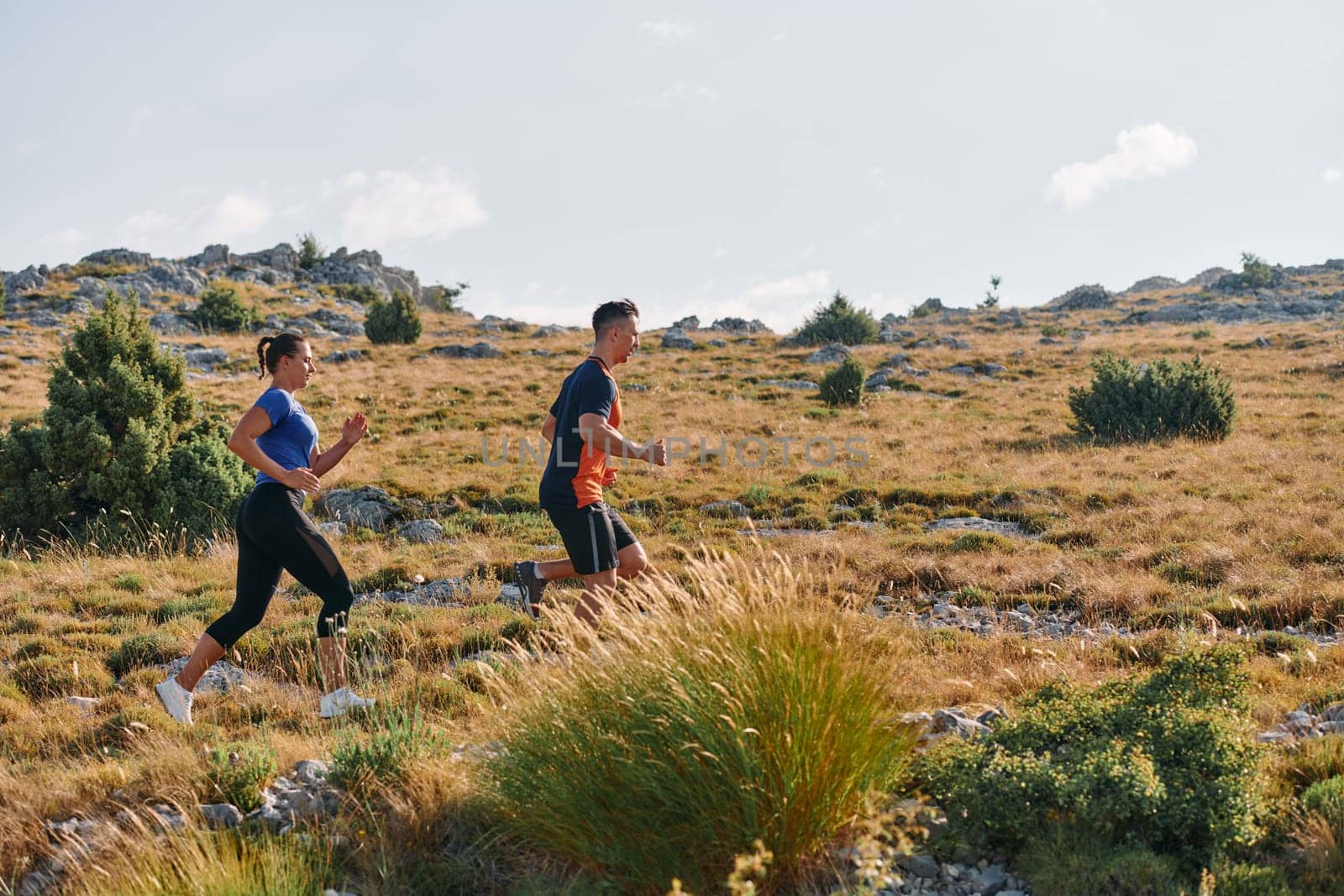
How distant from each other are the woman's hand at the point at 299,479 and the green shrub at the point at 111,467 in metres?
6.67

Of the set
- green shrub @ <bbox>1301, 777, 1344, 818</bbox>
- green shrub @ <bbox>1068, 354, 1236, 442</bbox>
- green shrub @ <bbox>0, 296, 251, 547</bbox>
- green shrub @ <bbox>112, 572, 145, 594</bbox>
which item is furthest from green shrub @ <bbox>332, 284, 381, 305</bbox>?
green shrub @ <bbox>1301, 777, 1344, 818</bbox>

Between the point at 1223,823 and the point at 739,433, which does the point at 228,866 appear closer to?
the point at 1223,823

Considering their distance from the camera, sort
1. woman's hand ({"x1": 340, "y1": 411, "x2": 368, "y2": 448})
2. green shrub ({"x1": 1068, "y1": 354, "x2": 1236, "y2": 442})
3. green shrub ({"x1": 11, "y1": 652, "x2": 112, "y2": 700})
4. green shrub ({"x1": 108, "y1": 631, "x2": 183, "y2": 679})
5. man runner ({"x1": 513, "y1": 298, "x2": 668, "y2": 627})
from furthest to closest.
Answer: green shrub ({"x1": 1068, "y1": 354, "x2": 1236, "y2": 442}) < green shrub ({"x1": 108, "y1": 631, "x2": 183, "y2": 679}) < green shrub ({"x1": 11, "y1": 652, "x2": 112, "y2": 700}) < woman's hand ({"x1": 340, "y1": 411, "x2": 368, "y2": 448}) < man runner ({"x1": 513, "y1": 298, "x2": 668, "y2": 627})

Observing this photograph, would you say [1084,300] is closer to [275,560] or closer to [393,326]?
[393,326]

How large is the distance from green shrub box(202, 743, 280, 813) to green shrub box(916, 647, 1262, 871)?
121 inches

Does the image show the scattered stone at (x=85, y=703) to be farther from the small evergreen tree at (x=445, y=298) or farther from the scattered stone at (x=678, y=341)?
the small evergreen tree at (x=445, y=298)

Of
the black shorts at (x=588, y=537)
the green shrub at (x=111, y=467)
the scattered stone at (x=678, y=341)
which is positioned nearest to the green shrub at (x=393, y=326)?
the scattered stone at (x=678, y=341)

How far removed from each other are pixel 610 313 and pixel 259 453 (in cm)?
228

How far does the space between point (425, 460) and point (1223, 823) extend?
1400 centimetres

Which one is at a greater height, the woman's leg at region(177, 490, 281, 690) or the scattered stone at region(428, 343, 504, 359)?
the scattered stone at region(428, 343, 504, 359)

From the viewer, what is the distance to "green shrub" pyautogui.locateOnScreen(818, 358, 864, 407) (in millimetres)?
21938

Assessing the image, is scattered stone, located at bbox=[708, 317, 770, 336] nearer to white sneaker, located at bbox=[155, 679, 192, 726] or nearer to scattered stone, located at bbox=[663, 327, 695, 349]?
scattered stone, located at bbox=[663, 327, 695, 349]

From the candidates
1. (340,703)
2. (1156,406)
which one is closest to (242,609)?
(340,703)

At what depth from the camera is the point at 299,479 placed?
5484 millimetres
